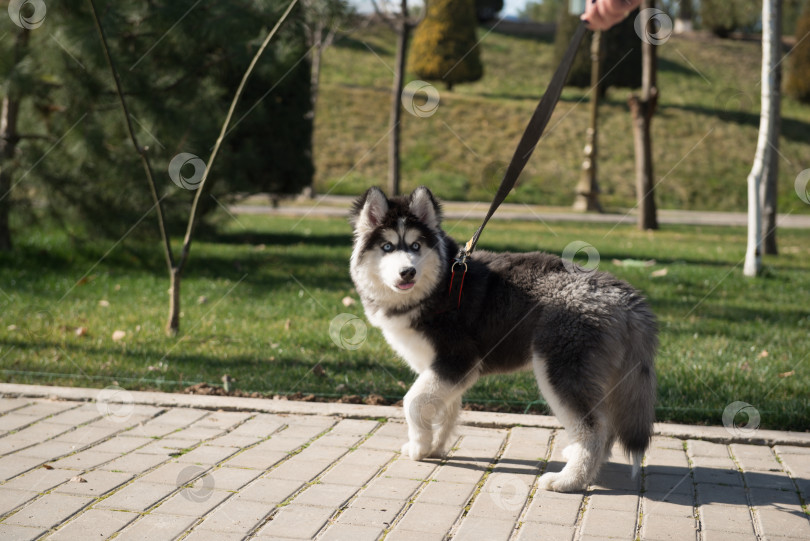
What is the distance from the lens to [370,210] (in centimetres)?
434

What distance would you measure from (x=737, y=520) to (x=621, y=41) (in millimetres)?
29338

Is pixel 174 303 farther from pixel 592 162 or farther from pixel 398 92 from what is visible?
pixel 592 162

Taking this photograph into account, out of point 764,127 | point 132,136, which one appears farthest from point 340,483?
point 764,127

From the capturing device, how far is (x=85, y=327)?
741 cm

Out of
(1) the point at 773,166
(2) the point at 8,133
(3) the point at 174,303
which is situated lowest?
(3) the point at 174,303

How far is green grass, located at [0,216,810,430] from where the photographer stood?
578cm

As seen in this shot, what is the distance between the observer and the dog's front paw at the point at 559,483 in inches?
155

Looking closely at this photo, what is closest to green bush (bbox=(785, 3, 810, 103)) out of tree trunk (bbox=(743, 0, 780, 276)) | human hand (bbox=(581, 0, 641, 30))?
tree trunk (bbox=(743, 0, 780, 276))

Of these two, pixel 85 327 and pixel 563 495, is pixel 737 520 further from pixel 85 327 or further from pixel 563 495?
Result: pixel 85 327

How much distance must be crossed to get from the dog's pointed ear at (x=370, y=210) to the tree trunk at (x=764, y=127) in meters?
7.93

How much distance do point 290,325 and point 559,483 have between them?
14.0ft

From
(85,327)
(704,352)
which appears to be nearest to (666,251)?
(704,352)

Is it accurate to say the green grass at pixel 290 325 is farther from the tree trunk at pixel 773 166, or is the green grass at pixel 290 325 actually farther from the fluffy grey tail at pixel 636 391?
the fluffy grey tail at pixel 636 391

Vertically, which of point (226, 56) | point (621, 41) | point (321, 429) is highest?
point (621, 41)
